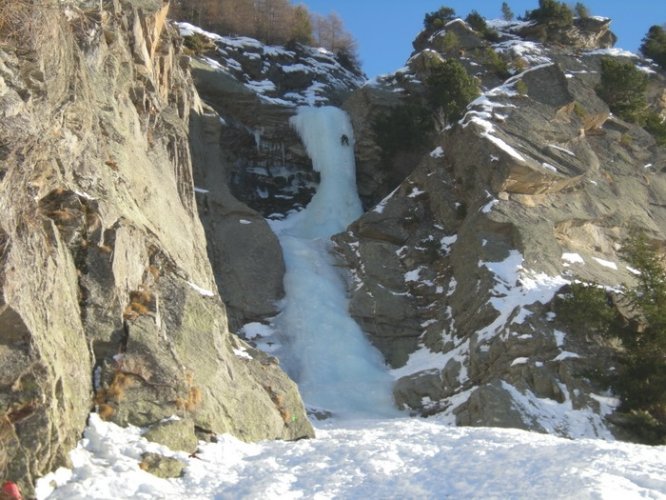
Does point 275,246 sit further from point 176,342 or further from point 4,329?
point 4,329

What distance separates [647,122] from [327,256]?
16270 millimetres

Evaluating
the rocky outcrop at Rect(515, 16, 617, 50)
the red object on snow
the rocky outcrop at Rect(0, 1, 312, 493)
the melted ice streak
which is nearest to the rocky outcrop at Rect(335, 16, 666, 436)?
the melted ice streak

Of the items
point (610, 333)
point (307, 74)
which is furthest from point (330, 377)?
point (307, 74)

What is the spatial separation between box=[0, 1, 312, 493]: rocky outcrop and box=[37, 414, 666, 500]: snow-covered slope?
Result: 0.46 metres

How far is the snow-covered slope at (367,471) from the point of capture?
845 cm

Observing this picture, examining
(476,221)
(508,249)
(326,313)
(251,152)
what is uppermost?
(251,152)

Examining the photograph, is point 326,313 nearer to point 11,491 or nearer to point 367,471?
point 367,471

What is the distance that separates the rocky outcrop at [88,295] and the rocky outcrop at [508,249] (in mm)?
6533

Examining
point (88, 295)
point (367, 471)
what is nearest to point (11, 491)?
point (88, 295)

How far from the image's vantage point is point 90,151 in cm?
1323

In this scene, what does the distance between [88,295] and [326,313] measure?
14.5 metres

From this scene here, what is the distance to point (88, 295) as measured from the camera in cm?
1082

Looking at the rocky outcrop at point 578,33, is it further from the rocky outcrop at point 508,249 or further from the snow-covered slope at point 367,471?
the snow-covered slope at point 367,471

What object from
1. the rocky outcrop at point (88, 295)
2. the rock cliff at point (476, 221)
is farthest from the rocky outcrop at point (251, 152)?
the rocky outcrop at point (88, 295)
